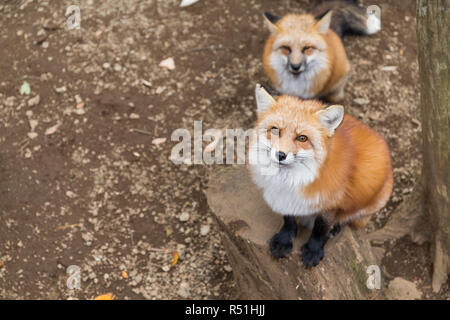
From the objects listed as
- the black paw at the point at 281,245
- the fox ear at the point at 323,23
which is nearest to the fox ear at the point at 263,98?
the black paw at the point at 281,245

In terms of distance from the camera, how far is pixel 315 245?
2.90 metres

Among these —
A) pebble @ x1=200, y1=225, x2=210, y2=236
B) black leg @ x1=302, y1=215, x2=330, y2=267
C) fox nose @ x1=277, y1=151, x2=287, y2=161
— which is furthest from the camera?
pebble @ x1=200, y1=225, x2=210, y2=236

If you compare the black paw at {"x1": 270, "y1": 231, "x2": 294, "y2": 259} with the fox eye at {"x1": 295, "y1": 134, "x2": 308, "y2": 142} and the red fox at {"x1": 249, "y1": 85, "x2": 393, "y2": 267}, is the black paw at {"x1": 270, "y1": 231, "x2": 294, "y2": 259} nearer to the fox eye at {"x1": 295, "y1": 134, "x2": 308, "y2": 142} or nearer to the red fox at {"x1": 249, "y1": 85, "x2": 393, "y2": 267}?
the red fox at {"x1": 249, "y1": 85, "x2": 393, "y2": 267}

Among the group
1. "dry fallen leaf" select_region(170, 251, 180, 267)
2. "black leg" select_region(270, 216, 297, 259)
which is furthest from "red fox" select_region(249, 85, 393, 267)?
"dry fallen leaf" select_region(170, 251, 180, 267)

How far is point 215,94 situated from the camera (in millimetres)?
5105

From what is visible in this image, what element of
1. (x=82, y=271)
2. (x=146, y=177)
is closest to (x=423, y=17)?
(x=146, y=177)

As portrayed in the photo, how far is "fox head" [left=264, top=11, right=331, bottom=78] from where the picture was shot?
15.2 feet

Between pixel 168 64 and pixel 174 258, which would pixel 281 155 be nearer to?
pixel 174 258

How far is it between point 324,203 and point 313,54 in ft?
7.94

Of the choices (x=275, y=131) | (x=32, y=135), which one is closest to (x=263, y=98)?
(x=275, y=131)

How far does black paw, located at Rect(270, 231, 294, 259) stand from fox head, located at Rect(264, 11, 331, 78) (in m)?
2.19

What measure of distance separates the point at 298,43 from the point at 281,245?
2.41 meters

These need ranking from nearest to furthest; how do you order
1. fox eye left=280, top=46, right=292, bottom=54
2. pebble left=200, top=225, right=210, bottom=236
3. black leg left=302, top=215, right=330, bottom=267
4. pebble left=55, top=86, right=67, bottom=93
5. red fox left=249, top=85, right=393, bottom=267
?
red fox left=249, top=85, right=393, bottom=267, black leg left=302, top=215, right=330, bottom=267, pebble left=200, top=225, right=210, bottom=236, fox eye left=280, top=46, right=292, bottom=54, pebble left=55, top=86, right=67, bottom=93

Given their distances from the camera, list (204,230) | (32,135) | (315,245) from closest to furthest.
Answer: (315,245)
(204,230)
(32,135)
